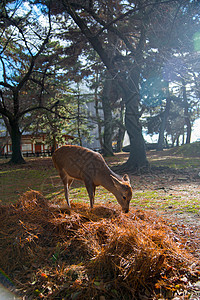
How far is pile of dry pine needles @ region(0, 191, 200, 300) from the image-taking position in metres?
2.00

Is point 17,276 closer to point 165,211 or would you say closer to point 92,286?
point 92,286


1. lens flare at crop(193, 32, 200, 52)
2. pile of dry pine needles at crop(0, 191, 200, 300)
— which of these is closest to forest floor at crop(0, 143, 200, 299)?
pile of dry pine needles at crop(0, 191, 200, 300)

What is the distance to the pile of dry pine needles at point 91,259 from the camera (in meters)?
2.00

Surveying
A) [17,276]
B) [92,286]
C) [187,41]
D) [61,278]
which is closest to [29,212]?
[17,276]

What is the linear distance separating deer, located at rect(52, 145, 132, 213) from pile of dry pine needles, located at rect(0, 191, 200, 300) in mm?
516

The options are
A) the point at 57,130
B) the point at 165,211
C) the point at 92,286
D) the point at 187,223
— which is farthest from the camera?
the point at 57,130

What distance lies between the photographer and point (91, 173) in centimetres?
389

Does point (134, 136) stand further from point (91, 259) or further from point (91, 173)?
point (91, 259)

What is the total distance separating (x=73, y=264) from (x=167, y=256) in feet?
3.23

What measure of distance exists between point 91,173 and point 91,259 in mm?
1743

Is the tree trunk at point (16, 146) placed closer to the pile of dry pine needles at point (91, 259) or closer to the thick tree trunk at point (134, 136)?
the thick tree trunk at point (134, 136)

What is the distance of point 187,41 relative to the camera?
1059 cm

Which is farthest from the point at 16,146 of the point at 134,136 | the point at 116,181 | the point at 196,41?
the point at 116,181

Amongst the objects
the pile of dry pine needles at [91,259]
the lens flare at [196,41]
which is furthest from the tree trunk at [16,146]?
the pile of dry pine needles at [91,259]
